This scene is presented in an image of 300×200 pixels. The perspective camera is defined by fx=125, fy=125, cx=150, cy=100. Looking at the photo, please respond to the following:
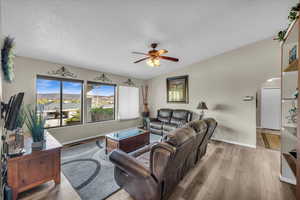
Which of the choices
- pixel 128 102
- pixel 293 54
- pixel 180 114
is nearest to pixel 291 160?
pixel 293 54

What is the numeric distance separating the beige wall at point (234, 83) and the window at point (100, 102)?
3128 millimetres

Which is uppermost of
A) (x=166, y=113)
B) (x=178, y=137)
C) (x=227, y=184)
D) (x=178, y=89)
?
(x=178, y=89)

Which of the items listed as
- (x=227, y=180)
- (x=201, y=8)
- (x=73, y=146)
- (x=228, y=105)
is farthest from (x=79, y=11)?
(x=228, y=105)

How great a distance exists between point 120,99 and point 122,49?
2.43 m

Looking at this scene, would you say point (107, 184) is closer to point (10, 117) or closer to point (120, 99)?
point (10, 117)

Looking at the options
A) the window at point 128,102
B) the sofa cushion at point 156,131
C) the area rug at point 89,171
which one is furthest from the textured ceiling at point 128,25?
the sofa cushion at point 156,131

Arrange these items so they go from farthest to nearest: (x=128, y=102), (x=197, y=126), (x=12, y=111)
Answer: (x=128, y=102) → (x=197, y=126) → (x=12, y=111)

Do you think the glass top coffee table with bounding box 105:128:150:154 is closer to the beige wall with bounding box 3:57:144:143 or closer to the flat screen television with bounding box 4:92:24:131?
the beige wall with bounding box 3:57:144:143

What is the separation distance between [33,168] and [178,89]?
4.68 meters

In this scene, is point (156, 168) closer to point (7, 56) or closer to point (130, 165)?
point (130, 165)

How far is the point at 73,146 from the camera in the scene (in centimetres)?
350

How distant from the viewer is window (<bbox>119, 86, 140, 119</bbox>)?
17.2 feet

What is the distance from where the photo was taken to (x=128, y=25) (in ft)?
7.76

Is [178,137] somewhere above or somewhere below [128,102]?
below
